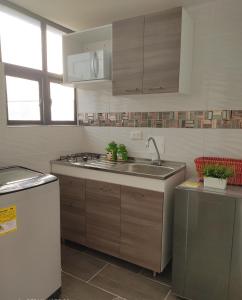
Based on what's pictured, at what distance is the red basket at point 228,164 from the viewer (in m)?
1.73

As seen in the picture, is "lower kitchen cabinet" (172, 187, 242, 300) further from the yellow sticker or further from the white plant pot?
the yellow sticker

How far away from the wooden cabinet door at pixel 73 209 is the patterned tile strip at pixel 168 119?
2.69 feet

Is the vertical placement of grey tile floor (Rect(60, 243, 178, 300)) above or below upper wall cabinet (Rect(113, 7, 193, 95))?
below

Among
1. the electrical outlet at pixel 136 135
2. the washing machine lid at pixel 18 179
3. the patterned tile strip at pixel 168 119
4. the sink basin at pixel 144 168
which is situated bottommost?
the sink basin at pixel 144 168

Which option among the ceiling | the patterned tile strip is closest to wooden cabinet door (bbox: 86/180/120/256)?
the patterned tile strip

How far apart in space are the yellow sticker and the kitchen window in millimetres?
1144

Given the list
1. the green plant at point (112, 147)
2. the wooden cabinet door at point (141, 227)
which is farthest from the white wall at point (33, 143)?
the wooden cabinet door at point (141, 227)

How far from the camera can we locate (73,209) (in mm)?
2250

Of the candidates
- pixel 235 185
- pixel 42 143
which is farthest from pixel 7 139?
pixel 235 185

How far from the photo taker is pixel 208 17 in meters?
1.98

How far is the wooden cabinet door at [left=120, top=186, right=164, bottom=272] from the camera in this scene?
70.5 inches

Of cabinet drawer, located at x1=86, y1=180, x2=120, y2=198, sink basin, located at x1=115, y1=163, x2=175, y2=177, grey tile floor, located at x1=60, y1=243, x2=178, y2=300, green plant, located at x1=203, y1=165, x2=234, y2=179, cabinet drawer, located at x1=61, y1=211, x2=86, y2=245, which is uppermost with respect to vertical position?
green plant, located at x1=203, y1=165, x2=234, y2=179

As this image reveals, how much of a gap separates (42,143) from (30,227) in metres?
1.04

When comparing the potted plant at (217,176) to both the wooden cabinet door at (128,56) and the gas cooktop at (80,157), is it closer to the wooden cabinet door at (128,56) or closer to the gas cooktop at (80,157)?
the wooden cabinet door at (128,56)
